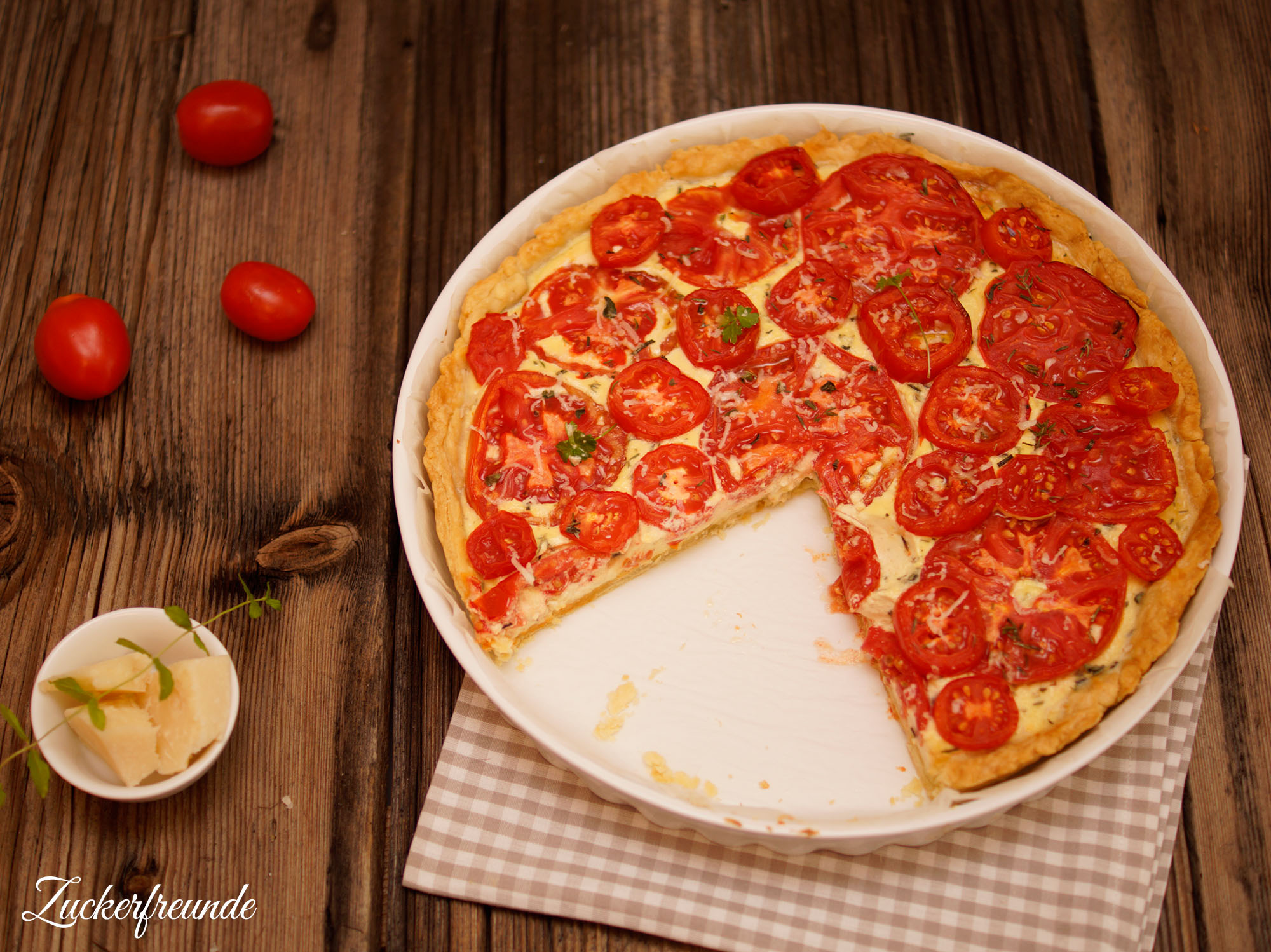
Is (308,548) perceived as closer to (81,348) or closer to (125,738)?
(125,738)

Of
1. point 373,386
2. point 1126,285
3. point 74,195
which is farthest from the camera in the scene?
point 74,195

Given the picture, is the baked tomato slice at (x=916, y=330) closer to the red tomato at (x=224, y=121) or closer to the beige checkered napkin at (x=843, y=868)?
the beige checkered napkin at (x=843, y=868)

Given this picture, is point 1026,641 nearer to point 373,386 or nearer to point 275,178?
point 373,386

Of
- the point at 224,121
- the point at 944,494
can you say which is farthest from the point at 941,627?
the point at 224,121

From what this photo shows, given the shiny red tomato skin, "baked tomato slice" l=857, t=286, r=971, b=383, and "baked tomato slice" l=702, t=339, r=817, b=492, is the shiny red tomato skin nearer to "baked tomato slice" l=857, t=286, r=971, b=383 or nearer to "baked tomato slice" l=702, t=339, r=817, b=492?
"baked tomato slice" l=702, t=339, r=817, b=492

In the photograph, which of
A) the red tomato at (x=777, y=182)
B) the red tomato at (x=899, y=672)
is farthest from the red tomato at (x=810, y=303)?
the red tomato at (x=899, y=672)

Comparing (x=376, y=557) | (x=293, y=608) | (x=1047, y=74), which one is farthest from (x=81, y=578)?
(x=1047, y=74)
